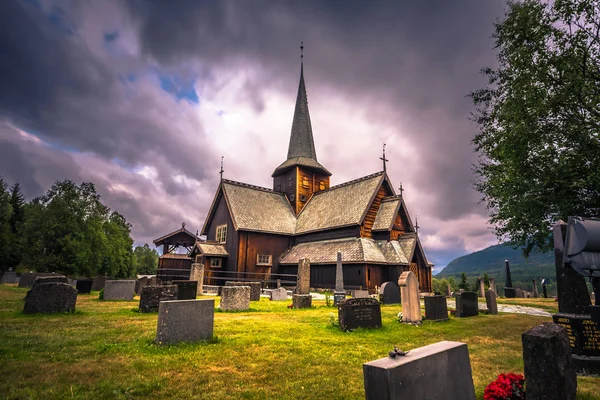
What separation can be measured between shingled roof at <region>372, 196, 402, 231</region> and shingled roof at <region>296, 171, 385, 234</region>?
1.61 metres

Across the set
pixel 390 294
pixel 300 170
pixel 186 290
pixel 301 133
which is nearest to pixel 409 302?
pixel 390 294

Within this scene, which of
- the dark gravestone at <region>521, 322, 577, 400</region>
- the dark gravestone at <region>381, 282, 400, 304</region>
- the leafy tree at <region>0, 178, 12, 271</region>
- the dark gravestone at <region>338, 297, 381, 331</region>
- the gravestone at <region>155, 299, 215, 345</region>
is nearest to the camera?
the dark gravestone at <region>521, 322, 577, 400</region>

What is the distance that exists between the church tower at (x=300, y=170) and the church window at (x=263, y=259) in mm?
7066

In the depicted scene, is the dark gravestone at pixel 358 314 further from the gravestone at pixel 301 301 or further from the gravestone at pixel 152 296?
the gravestone at pixel 152 296

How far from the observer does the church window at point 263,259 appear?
1176 inches

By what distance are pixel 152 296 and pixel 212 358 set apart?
7269 millimetres

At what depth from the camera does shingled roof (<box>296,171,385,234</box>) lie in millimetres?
27867

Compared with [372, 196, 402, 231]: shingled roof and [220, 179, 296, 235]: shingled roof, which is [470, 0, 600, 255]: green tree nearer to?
[372, 196, 402, 231]: shingled roof

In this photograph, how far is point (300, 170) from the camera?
36.8 meters

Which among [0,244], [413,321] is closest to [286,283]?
[413,321]

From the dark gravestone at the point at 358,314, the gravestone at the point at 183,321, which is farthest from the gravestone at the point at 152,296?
the dark gravestone at the point at 358,314

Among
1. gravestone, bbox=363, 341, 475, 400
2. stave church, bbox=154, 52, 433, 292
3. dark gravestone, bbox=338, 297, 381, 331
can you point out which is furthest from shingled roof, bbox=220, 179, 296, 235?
gravestone, bbox=363, 341, 475, 400

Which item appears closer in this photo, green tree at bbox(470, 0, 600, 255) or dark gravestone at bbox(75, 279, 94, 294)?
green tree at bbox(470, 0, 600, 255)

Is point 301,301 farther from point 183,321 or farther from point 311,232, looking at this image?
point 311,232
